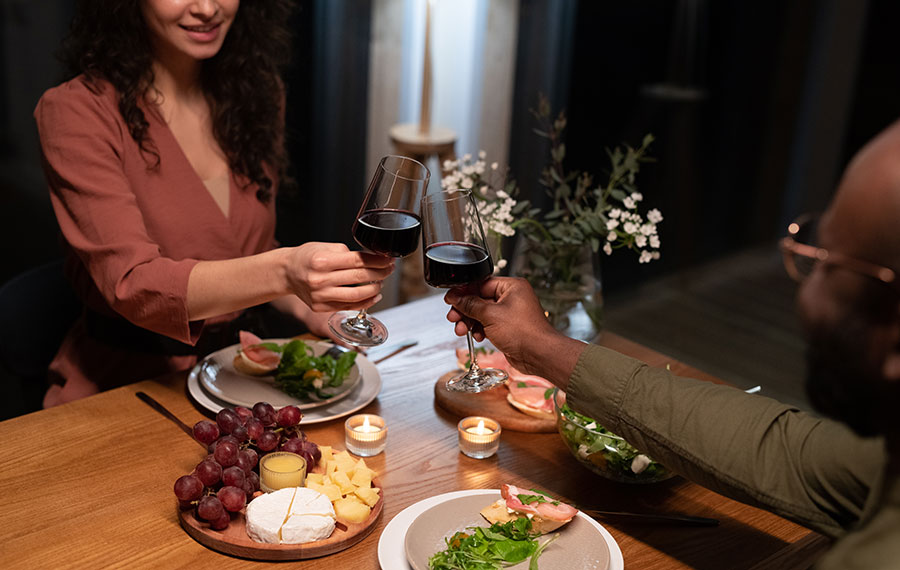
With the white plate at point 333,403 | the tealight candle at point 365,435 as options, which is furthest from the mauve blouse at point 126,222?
the tealight candle at point 365,435

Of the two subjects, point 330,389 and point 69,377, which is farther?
point 69,377

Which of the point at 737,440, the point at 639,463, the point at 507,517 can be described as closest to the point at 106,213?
the point at 507,517

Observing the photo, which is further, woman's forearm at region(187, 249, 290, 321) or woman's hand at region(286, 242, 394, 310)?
woman's forearm at region(187, 249, 290, 321)

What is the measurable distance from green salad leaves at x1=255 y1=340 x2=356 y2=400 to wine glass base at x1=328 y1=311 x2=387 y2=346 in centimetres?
13

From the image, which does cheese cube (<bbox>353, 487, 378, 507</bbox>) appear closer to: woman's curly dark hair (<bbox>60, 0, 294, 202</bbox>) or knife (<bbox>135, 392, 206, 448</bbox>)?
knife (<bbox>135, 392, 206, 448</bbox>)

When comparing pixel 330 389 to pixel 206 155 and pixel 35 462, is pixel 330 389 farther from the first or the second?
pixel 206 155

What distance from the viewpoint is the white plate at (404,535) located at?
1.21 metres

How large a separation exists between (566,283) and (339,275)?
54 centimetres

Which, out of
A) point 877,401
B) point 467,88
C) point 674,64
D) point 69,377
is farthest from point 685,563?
point 674,64

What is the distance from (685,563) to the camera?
129cm

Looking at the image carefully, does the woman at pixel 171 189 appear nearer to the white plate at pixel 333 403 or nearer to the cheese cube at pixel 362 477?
the white plate at pixel 333 403

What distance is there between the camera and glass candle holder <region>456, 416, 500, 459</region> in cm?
149

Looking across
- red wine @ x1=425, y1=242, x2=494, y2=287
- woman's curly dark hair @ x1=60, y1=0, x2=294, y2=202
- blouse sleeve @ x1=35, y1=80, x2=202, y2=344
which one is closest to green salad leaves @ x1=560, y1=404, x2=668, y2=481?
red wine @ x1=425, y1=242, x2=494, y2=287

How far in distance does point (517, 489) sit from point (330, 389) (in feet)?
1.55
